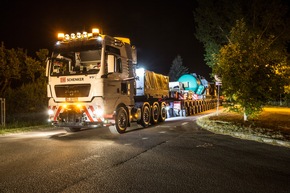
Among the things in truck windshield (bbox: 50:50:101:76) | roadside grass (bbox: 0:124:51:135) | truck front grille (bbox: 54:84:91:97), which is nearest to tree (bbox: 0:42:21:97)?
roadside grass (bbox: 0:124:51:135)

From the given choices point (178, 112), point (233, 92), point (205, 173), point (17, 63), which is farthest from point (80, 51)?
point (17, 63)

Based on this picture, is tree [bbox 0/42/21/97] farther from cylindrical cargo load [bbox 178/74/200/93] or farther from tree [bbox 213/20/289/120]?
tree [bbox 213/20/289/120]

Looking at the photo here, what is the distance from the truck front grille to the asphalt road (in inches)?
77.9

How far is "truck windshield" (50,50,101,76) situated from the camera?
11484 mm

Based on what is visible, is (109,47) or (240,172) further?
(109,47)

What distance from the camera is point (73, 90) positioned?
36.8ft

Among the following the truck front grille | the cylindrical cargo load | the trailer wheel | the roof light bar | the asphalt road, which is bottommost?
the asphalt road

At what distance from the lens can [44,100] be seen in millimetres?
24859

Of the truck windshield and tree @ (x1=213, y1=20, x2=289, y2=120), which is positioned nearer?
the truck windshield

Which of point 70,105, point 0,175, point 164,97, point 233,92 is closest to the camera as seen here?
point 0,175

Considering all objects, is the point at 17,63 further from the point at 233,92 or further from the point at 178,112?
A: the point at 233,92

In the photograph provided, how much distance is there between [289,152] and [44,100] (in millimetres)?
20677

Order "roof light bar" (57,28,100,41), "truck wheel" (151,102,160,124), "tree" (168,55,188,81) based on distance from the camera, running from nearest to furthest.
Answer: "roof light bar" (57,28,100,41) < "truck wheel" (151,102,160,124) < "tree" (168,55,188,81)

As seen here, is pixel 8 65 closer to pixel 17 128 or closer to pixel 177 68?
pixel 17 128
